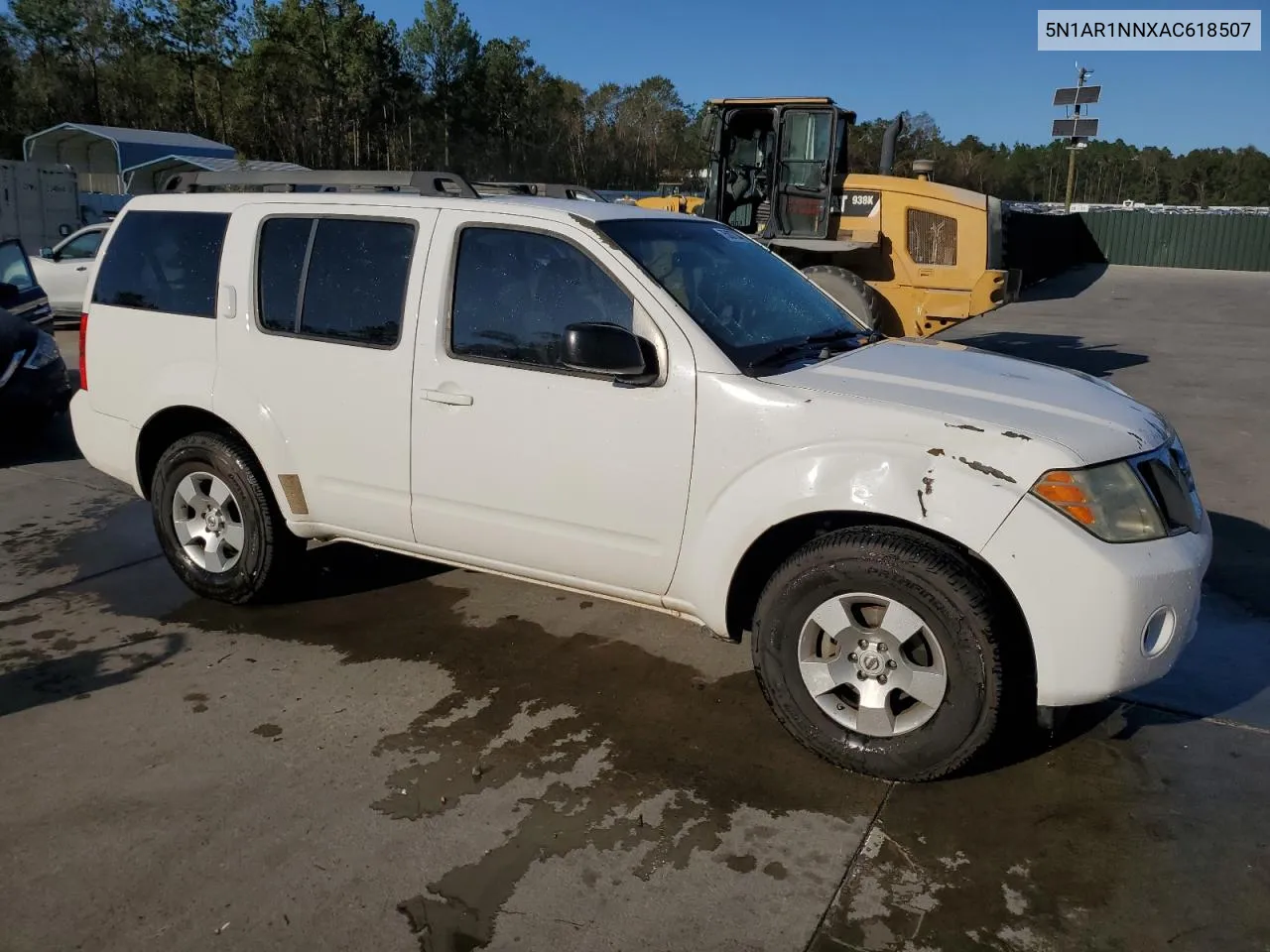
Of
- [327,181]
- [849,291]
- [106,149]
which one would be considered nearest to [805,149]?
[849,291]

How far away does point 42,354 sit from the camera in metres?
8.15

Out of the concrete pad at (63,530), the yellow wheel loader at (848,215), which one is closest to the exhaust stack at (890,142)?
the yellow wheel loader at (848,215)

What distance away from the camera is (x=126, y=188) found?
125ft

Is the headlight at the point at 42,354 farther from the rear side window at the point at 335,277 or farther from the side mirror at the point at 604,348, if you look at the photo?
the side mirror at the point at 604,348

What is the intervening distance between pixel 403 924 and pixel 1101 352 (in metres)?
13.9

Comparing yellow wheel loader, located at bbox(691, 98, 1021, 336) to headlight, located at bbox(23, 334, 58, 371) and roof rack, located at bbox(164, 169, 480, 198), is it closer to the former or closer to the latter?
headlight, located at bbox(23, 334, 58, 371)

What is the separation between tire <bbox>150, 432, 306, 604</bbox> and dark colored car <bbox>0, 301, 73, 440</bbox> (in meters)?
3.86

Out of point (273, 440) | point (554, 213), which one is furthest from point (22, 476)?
point (554, 213)

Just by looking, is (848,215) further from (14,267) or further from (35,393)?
(14,267)

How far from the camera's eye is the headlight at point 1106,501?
2969 millimetres

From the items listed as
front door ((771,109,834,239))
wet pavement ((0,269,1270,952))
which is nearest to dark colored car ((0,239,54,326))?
wet pavement ((0,269,1270,952))

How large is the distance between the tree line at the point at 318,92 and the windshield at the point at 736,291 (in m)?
44.4

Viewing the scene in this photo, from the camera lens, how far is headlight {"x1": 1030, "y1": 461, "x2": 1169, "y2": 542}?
117 inches

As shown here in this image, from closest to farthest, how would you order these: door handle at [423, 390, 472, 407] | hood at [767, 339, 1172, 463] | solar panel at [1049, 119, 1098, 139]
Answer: hood at [767, 339, 1172, 463] < door handle at [423, 390, 472, 407] < solar panel at [1049, 119, 1098, 139]
